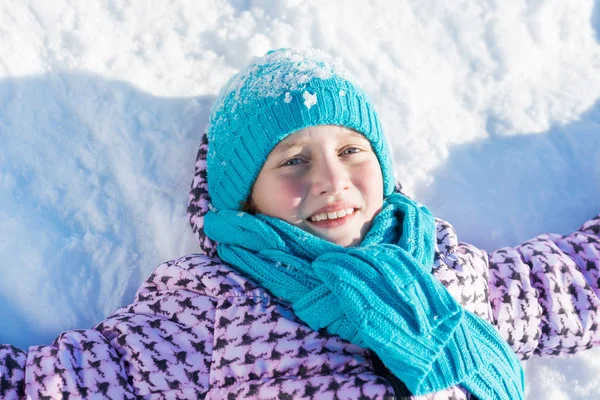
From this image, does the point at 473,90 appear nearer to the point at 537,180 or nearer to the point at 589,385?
the point at 537,180

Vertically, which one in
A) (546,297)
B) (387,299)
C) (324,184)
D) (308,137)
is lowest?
(546,297)

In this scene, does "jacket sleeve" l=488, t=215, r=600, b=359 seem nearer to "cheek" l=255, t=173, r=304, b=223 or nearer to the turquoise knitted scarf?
the turquoise knitted scarf

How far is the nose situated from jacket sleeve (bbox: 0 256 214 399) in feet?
1.30

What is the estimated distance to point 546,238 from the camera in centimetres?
185

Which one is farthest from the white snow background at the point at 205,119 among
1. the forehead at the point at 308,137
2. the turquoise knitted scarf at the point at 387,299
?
the forehead at the point at 308,137

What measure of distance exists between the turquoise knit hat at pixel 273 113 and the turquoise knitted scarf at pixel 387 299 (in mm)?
137

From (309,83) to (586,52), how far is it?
3.96ft

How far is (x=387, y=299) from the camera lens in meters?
1.40

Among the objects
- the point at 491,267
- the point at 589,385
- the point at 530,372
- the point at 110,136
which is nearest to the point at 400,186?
the point at 491,267

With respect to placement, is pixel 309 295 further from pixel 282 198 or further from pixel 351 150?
pixel 351 150

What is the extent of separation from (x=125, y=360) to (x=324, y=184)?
2.13 ft

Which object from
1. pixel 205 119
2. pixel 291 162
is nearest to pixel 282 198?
pixel 291 162

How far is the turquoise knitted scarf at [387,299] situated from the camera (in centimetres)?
137

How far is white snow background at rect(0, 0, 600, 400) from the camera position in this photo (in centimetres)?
174
